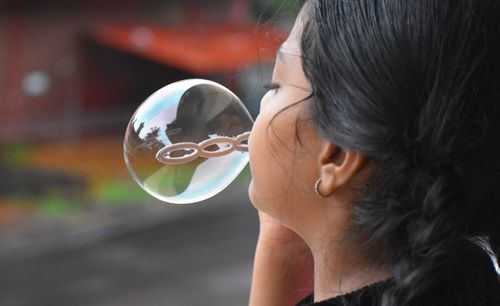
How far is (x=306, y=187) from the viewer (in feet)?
4.17

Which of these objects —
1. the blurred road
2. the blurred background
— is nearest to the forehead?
the blurred background

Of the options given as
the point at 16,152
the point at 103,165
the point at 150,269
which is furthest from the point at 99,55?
the point at 150,269

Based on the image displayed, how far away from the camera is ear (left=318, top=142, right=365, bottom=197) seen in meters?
1.21

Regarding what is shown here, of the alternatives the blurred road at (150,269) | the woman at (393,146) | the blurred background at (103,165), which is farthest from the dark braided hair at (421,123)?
the blurred road at (150,269)

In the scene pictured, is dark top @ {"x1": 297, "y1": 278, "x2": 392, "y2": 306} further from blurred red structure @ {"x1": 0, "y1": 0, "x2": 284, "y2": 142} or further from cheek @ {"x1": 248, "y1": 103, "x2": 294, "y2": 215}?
blurred red structure @ {"x1": 0, "y1": 0, "x2": 284, "y2": 142}

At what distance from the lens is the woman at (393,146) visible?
1.16 meters

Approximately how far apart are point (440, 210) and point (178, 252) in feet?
29.8

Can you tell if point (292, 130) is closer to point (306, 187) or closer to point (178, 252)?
point (306, 187)

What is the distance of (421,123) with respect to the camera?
115 centimetres

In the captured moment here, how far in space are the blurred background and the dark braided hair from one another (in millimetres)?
5414

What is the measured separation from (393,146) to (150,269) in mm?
8424

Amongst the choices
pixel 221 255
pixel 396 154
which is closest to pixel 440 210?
pixel 396 154

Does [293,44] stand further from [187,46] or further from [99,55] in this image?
[187,46]

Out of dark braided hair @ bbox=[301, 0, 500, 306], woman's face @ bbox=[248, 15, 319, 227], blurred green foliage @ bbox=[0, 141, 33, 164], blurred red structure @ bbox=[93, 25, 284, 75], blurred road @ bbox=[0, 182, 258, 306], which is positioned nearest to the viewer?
dark braided hair @ bbox=[301, 0, 500, 306]
